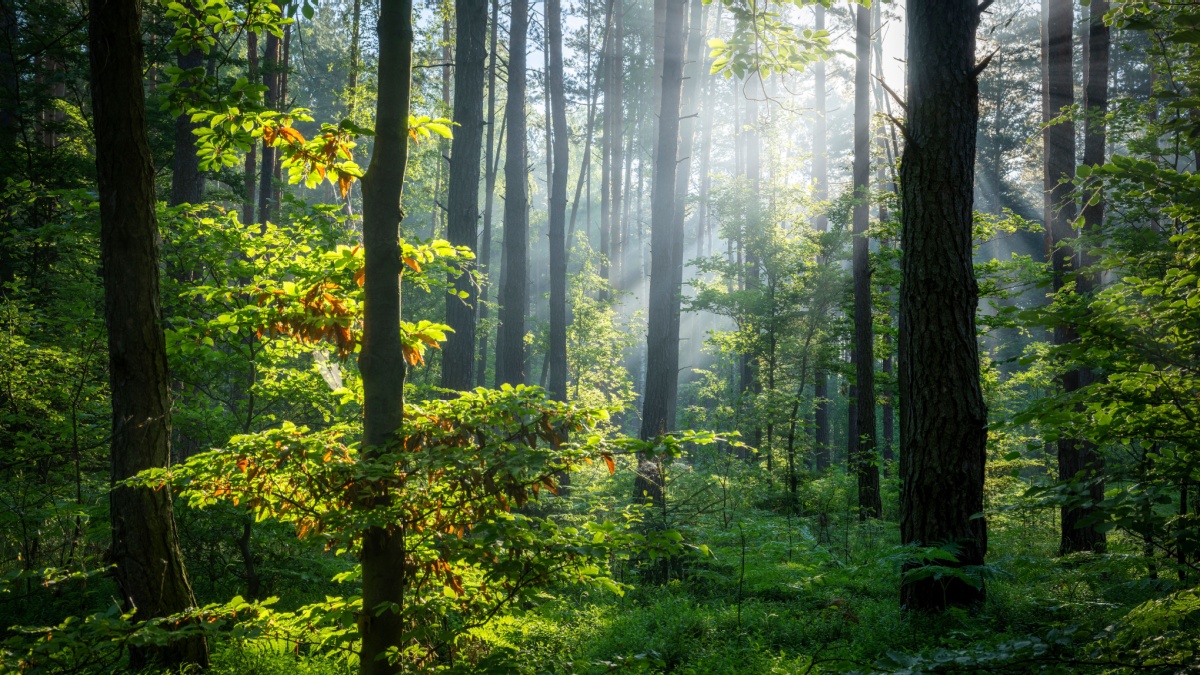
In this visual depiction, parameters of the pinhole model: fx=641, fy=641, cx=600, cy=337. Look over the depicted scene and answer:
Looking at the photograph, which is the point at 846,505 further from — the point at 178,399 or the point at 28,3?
the point at 28,3

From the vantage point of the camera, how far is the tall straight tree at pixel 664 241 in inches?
419

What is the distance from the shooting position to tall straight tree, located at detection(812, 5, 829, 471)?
17.2 metres

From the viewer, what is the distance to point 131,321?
409 centimetres

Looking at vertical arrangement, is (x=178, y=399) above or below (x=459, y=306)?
below

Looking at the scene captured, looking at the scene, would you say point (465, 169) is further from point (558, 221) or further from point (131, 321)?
point (558, 221)

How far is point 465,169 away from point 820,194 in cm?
1763

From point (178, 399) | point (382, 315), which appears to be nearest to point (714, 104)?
Result: point (178, 399)

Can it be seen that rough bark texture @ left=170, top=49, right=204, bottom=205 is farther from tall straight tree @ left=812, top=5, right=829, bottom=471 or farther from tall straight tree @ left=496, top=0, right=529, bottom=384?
tall straight tree @ left=812, top=5, right=829, bottom=471

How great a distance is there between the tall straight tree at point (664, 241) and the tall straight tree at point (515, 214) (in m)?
2.61

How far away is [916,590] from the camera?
455 centimetres

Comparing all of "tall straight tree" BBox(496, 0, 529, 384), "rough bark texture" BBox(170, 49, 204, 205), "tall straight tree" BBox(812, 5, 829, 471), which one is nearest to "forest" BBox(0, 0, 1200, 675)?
"rough bark texture" BBox(170, 49, 204, 205)

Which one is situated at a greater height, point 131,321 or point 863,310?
point 863,310

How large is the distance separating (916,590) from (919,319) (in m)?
1.92

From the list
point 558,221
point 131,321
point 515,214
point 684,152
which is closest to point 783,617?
point 131,321
